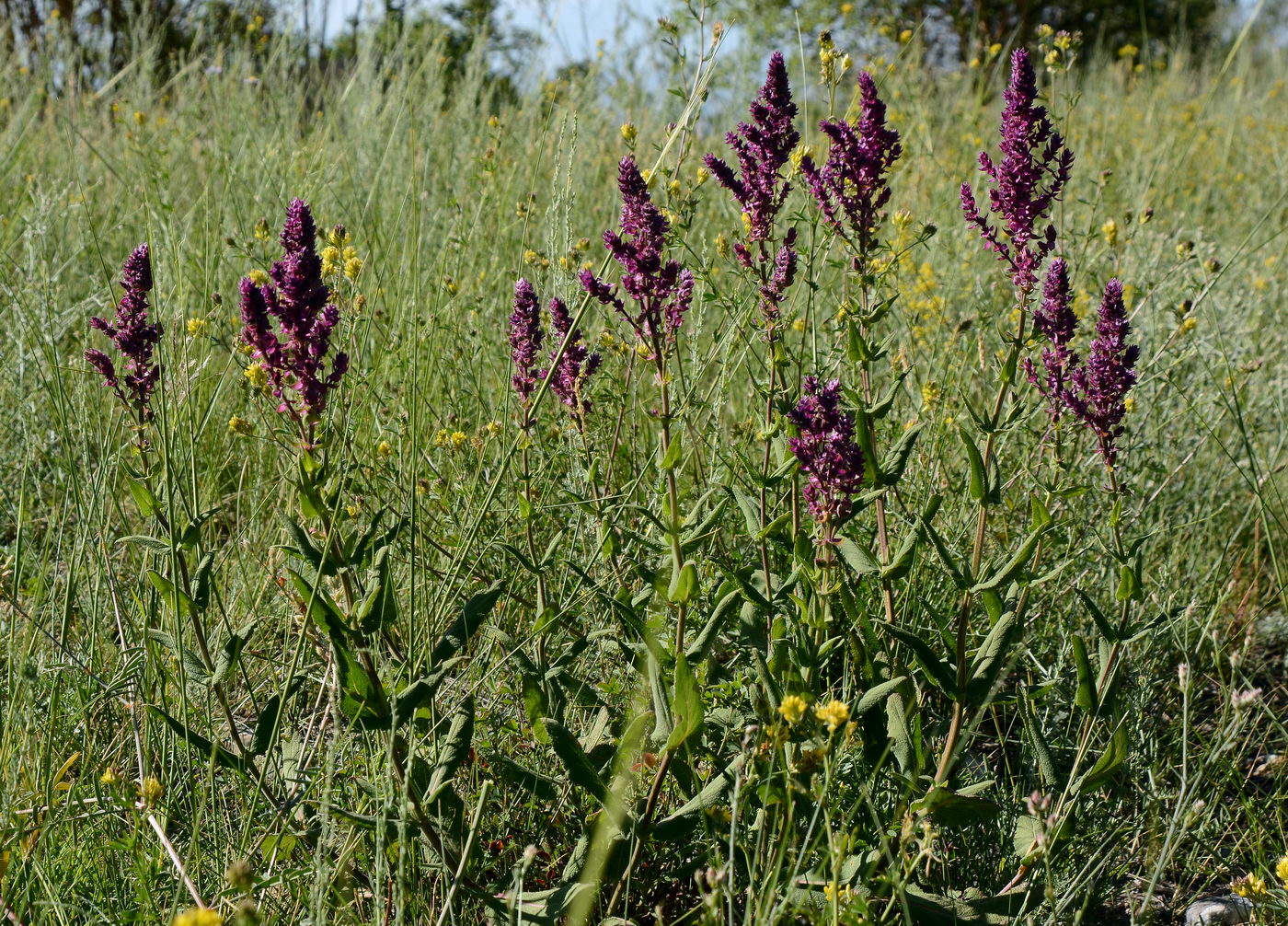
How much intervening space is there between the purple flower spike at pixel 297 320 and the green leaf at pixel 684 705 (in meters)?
0.70

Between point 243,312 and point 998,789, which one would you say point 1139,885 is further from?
point 243,312

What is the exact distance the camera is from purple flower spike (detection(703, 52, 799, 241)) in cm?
192

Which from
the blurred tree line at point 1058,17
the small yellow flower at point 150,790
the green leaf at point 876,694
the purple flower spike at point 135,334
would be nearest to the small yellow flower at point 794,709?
the green leaf at point 876,694

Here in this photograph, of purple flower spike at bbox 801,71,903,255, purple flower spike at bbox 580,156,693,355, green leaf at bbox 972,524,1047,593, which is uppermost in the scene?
purple flower spike at bbox 801,71,903,255

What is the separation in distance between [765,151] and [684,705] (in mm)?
1063

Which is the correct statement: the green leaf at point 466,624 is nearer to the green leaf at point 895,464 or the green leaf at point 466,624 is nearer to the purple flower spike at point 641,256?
the purple flower spike at point 641,256

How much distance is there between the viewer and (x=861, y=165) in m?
1.92

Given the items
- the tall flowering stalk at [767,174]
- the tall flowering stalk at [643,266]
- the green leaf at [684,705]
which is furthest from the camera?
the tall flowering stalk at [767,174]

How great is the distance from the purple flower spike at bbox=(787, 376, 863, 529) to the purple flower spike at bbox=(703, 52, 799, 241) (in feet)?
1.35

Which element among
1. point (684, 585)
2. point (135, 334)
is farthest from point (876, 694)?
point (135, 334)

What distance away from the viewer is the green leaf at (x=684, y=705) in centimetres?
146

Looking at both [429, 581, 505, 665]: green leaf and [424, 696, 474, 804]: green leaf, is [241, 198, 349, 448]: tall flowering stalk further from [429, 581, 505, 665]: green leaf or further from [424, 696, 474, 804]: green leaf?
[424, 696, 474, 804]: green leaf

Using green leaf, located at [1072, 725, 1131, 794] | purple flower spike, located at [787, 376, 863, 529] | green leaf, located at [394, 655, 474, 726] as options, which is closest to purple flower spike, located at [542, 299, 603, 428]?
purple flower spike, located at [787, 376, 863, 529]

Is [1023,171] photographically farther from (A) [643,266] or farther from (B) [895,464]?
(A) [643,266]
